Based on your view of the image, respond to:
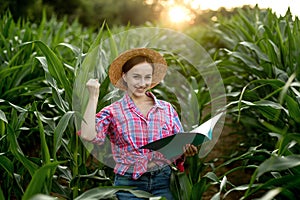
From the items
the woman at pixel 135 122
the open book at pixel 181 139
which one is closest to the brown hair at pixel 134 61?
the woman at pixel 135 122

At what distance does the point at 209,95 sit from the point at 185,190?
0.98 meters

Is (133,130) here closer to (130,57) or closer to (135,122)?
(135,122)

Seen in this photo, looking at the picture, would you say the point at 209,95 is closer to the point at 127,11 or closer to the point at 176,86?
the point at 176,86

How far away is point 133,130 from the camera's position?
4.93 feet

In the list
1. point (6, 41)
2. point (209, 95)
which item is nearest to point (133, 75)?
point (209, 95)

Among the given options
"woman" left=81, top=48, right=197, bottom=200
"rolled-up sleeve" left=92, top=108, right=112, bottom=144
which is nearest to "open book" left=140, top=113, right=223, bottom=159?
"woman" left=81, top=48, right=197, bottom=200

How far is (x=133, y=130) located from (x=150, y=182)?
19cm

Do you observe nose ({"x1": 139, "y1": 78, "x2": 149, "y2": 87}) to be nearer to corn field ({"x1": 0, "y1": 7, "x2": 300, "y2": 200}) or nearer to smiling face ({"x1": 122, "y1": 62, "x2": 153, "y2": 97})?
smiling face ({"x1": 122, "y1": 62, "x2": 153, "y2": 97})

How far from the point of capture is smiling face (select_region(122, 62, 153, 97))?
58.5 inches

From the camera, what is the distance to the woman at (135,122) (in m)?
1.49

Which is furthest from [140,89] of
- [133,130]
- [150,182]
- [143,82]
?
[150,182]

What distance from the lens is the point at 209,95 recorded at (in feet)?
8.28

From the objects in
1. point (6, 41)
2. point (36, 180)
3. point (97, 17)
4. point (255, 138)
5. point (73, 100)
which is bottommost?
point (255, 138)

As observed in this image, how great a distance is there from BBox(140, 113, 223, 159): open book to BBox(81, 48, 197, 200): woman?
0.06m
